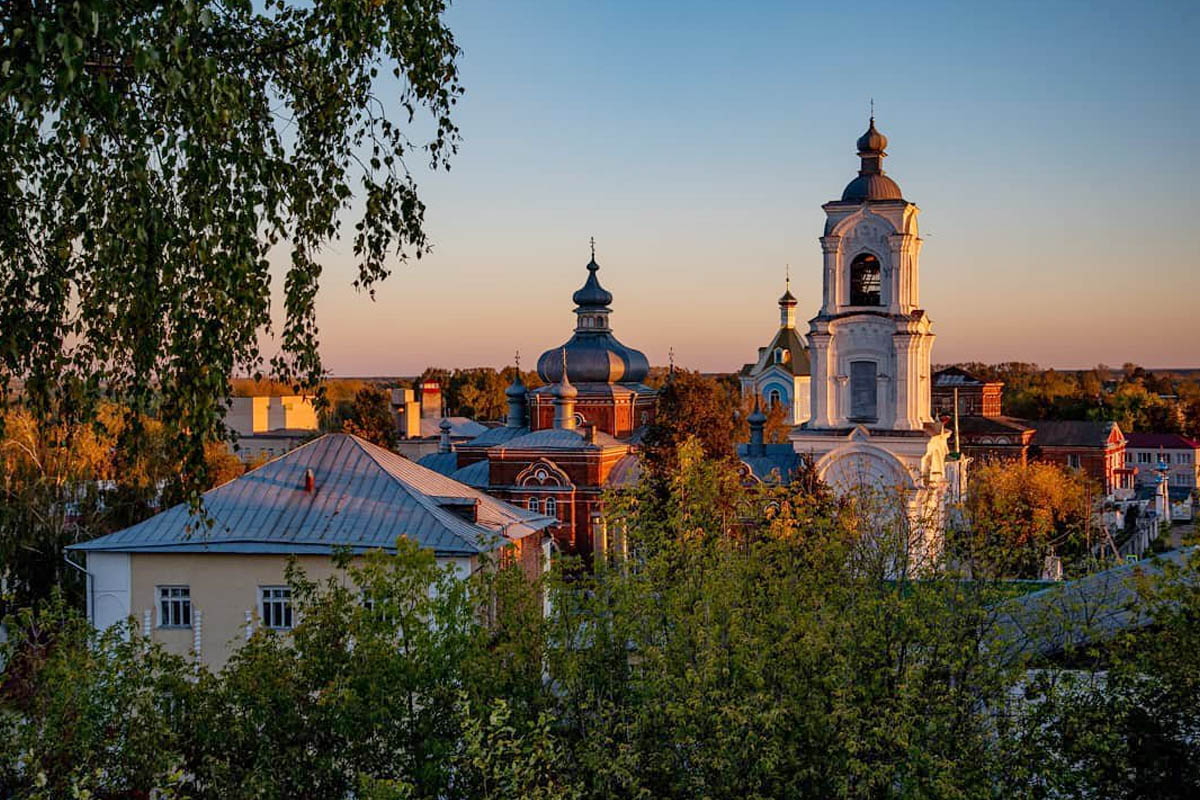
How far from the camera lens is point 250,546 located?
693 inches

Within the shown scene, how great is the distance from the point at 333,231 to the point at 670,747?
186 inches

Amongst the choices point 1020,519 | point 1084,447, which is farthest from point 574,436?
point 1084,447

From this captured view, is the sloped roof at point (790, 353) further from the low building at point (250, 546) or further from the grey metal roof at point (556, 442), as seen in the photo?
the low building at point (250, 546)

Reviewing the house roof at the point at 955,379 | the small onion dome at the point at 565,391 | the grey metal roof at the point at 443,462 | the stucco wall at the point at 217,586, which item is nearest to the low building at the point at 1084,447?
the house roof at the point at 955,379

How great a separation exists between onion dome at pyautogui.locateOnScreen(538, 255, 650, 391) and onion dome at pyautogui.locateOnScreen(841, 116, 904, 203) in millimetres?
9097

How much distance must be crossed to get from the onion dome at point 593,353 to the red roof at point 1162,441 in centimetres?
4198

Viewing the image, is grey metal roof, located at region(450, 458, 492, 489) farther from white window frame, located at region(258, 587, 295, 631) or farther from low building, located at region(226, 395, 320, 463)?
low building, located at region(226, 395, 320, 463)

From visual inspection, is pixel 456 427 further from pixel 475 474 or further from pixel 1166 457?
pixel 1166 457

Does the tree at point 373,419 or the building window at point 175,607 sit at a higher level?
the tree at point 373,419

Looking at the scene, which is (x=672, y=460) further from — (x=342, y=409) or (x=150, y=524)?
(x=342, y=409)

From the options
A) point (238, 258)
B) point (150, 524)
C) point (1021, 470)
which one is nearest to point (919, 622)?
point (238, 258)

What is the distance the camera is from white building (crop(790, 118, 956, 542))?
3428 centimetres

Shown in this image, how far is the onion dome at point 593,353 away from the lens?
3894 cm

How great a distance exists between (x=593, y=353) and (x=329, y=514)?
2106 centimetres
